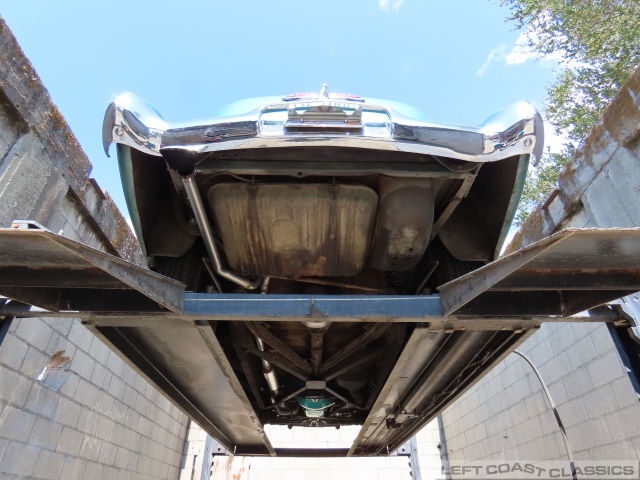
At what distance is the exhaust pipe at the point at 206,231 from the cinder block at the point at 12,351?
1513 mm

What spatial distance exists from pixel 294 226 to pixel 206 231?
0.37 meters

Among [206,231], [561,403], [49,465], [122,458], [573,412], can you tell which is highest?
[206,231]

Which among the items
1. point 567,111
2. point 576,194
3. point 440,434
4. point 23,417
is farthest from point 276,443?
point 567,111

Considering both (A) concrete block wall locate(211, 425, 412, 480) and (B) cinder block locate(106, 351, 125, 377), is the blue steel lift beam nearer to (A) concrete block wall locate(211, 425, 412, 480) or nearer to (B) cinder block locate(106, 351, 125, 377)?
(B) cinder block locate(106, 351, 125, 377)

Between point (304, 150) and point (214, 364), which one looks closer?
point (304, 150)

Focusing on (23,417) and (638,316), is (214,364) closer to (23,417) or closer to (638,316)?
(23,417)

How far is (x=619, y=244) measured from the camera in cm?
124

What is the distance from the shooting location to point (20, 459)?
2566 mm

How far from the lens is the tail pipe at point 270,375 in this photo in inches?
99.2

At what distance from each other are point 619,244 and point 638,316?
0.83m

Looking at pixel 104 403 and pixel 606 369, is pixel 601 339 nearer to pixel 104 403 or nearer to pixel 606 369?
pixel 606 369

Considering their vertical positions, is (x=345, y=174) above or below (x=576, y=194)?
below

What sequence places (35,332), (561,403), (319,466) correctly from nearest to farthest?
1. (35,332)
2. (561,403)
3. (319,466)

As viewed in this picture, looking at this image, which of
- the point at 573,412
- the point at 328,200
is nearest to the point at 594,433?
the point at 573,412
